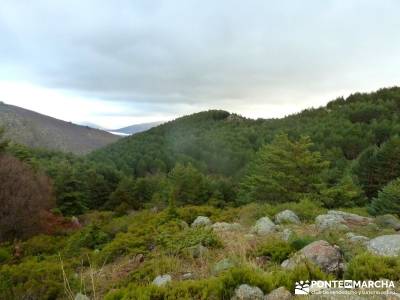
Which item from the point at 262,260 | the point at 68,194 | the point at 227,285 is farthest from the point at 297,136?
the point at 227,285

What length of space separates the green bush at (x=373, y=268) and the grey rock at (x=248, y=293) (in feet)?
3.99

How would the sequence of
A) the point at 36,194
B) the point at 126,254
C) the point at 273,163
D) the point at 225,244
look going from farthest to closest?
the point at 36,194 → the point at 273,163 → the point at 126,254 → the point at 225,244

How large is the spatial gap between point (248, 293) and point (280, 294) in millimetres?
358

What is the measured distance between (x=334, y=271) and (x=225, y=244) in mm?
2582

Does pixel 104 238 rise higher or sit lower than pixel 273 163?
lower

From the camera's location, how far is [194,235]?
7.48 meters

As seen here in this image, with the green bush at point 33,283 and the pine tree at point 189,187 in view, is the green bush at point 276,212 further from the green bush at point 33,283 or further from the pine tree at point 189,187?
the pine tree at point 189,187

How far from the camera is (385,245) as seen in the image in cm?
580

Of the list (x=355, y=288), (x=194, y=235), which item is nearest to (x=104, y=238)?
(x=194, y=235)

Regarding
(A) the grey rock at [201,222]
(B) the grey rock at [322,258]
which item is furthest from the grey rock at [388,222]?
(B) the grey rock at [322,258]

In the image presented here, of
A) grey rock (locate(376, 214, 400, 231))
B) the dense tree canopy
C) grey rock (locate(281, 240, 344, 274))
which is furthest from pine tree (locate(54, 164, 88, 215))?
grey rock (locate(281, 240, 344, 274))

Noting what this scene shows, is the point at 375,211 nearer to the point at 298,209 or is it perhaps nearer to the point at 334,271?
the point at 298,209

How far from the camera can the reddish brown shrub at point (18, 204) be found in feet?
57.5

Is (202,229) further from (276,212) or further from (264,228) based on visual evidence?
(276,212)
